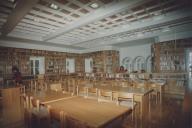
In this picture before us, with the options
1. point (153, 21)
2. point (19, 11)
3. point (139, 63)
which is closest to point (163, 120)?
point (153, 21)

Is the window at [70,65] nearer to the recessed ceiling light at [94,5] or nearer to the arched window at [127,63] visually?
the arched window at [127,63]

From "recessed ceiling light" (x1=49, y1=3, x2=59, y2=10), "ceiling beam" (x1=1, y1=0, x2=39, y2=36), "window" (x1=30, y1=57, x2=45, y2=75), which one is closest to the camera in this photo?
"ceiling beam" (x1=1, y1=0, x2=39, y2=36)

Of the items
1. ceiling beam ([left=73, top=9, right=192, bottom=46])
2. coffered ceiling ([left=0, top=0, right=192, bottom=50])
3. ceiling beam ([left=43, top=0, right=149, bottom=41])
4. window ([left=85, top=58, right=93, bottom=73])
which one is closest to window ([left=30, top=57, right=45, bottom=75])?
coffered ceiling ([left=0, top=0, right=192, bottom=50])

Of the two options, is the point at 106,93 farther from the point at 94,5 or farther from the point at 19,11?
the point at 19,11

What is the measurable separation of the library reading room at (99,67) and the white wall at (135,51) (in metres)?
0.08

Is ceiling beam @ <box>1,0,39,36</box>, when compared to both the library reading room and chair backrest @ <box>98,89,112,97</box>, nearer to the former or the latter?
the library reading room

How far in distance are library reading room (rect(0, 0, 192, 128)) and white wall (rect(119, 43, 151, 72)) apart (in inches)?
3.0

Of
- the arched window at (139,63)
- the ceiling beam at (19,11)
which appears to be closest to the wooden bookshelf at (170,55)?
the arched window at (139,63)

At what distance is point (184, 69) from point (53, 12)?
6.47m

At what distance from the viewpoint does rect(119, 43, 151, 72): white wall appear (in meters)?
9.36

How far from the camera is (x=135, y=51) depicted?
10016 mm

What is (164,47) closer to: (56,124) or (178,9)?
(178,9)

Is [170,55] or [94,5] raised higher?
[94,5]

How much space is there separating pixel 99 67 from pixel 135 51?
3.05 m
